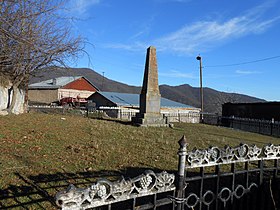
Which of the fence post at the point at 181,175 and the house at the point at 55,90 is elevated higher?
the house at the point at 55,90

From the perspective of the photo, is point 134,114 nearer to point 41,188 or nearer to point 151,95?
point 151,95

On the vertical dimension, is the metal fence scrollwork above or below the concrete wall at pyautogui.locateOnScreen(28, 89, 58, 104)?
below

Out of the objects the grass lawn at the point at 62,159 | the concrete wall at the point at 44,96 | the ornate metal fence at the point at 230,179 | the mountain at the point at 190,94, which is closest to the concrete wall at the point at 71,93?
the concrete wall at the point at 44,96

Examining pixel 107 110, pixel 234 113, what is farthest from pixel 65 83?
pixel 234 113

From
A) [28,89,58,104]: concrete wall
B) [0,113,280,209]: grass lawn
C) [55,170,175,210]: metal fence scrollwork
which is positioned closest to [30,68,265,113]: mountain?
[28,89,58,104]: concrete wall

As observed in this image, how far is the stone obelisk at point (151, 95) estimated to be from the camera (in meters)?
13.0

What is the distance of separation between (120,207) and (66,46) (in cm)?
477

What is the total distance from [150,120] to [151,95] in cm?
142

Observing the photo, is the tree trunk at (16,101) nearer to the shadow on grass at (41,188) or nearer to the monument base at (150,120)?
the monument base at (150,120)

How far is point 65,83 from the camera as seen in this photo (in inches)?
1818

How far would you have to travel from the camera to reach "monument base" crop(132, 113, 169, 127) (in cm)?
1262

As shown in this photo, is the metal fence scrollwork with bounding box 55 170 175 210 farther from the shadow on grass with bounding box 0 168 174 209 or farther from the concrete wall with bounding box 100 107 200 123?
the concrete wall with bounding box 100 107 200 123

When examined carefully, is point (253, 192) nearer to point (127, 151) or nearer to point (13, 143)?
point (127, 151)

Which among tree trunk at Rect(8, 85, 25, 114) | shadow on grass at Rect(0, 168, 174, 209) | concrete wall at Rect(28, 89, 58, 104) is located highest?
concrete wall at Rect(28, 89, 58, 104)
